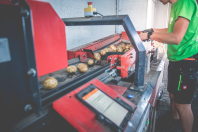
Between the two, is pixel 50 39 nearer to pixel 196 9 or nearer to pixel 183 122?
pixel 196 9

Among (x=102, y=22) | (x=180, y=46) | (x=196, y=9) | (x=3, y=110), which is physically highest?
(x=196, y=9)

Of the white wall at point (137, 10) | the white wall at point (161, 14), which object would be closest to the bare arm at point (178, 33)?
the white wall at point (137, 10)

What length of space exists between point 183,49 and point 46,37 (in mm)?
1578

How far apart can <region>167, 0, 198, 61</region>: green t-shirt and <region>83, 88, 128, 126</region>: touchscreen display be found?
1137 millimetres

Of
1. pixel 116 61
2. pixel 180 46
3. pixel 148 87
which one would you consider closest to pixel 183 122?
pixel 148 87

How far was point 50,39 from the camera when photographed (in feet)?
2.46

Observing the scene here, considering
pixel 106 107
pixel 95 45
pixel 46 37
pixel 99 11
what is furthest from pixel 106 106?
pixel 99 11

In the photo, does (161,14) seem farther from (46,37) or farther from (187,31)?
(46,37)

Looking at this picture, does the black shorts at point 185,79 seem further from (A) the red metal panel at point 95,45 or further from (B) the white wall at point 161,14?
(B) the white wall at point 161,14

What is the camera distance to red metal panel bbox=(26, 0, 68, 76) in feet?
2.21

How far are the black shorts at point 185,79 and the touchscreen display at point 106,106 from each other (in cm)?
108

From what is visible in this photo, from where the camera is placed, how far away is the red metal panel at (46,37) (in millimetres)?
674

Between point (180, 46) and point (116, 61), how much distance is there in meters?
0.79

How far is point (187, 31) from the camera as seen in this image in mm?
1500
